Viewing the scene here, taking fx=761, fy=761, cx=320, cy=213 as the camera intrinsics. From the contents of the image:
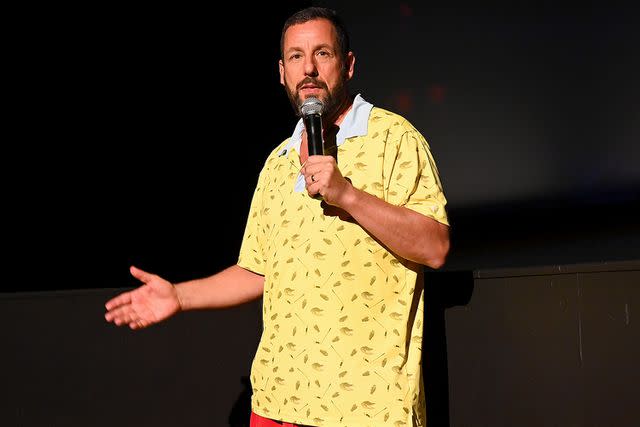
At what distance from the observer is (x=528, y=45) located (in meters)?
2.43

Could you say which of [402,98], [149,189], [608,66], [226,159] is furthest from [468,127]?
[149,189]

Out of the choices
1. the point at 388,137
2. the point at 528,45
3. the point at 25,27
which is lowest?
the point at 388,137

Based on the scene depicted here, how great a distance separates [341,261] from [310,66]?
0.36 metres

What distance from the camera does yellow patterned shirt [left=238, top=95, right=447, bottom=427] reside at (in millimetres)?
1254

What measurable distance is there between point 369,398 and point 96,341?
2.91ft

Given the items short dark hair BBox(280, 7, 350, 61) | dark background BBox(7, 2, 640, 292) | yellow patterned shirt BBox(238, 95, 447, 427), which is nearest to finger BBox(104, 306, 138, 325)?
yellow patterned shirt BBox(238, 95, 447, 427)

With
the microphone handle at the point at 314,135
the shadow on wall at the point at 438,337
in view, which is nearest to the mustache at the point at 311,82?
the microphone handle at the point at 314,135

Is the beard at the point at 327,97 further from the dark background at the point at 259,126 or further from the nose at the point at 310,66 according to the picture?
the dark background at the point at 259,126

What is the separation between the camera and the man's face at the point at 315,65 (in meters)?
1.39

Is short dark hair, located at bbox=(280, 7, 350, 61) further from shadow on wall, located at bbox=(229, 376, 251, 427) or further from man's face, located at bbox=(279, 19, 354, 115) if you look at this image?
shadow on wall, located at bbox=(229, 376, 251, 427)

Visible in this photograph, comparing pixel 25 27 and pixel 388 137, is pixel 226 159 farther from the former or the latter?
pixel 388 137

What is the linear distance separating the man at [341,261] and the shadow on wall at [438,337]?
21cm

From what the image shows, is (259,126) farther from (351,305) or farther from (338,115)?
(351,305)

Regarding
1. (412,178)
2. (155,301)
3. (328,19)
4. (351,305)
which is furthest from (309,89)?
(155,301)
